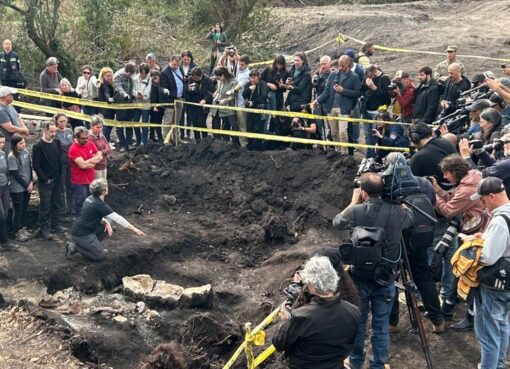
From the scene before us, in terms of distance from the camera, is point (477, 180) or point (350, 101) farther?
point (350, 101)

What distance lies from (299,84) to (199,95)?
2.36 m

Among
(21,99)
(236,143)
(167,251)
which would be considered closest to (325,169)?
(236,143)

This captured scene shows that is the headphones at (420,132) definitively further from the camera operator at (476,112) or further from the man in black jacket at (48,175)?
the man in black jacket at (48,175)

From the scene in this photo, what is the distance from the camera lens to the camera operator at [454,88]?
38.9 ft

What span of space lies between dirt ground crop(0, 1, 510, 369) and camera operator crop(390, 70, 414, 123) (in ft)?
4.98

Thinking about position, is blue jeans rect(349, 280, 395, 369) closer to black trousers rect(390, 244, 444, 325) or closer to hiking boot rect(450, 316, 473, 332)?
black trousers rect(390, 244, 444, 325)

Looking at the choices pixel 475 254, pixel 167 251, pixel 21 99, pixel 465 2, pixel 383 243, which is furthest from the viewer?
pixel 465 2

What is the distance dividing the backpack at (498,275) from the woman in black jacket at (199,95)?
9.20 m

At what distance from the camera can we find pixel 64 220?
1181cm

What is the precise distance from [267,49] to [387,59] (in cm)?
413

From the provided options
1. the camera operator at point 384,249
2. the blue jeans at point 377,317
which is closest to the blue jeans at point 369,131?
the camera operator at point 384,249

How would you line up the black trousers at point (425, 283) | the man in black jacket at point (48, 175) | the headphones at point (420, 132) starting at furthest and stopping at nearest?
1. the man in black jacket at point (48, 175)
2. the headphones at point (420, 132)
3. the black trousers at point (425, 283)

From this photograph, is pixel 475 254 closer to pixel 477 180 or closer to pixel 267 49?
pixel 477 180

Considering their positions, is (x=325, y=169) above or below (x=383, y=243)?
below
